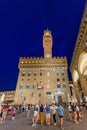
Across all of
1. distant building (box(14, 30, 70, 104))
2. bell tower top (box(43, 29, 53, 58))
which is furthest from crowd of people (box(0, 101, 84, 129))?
bell tower top (box(43, 29, 53, 58))

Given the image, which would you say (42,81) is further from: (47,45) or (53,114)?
(53,114)

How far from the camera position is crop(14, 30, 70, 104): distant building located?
50.3 meters

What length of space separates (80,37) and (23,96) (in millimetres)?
30347

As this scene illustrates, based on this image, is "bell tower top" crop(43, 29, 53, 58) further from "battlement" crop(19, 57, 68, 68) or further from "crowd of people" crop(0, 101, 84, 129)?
"crowd of people" crop(0, 101, 84, 129)

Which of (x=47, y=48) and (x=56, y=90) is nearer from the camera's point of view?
(x=56, y=90)

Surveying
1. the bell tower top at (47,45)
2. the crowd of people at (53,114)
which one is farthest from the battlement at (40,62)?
the crowd of people at (53,114)

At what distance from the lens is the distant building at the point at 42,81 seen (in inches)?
1982

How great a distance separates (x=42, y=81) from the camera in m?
54.7

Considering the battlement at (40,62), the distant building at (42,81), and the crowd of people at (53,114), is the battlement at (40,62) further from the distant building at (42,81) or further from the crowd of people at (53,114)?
the crowd of people at (53,114)

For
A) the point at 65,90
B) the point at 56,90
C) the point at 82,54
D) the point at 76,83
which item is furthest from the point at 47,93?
the point at 82,54

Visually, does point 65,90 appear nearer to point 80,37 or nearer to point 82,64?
point 82,64

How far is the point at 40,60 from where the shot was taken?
5959 centimetres

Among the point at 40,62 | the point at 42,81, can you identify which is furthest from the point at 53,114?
the point at 40,62

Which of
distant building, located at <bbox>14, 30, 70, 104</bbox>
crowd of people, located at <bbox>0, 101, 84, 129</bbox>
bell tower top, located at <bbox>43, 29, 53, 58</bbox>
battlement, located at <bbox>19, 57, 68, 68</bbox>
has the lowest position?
crowd of people, located at <bbox>0, 101, 84, 129</bbox>
